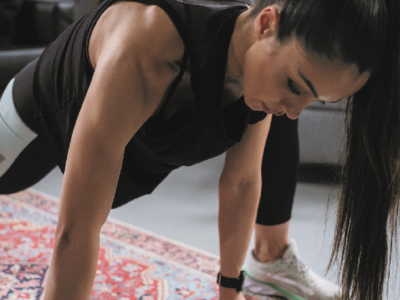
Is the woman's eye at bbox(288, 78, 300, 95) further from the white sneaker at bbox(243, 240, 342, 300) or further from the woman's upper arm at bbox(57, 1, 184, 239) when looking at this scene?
the white sneaker at bbox(243, 240, 342, 300)

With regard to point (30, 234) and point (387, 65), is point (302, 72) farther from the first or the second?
point (30, 234)

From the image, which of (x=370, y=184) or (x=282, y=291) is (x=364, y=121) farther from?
(x=282, y=291)

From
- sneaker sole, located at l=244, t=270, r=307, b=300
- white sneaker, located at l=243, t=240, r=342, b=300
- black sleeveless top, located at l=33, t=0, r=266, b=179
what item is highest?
black sleeveless top, located at l=33, t=0, r=266, b=179

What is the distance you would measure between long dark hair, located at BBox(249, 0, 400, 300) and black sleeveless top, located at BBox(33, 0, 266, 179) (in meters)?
0.08

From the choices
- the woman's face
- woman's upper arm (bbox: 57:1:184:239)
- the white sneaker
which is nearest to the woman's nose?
the woman's face

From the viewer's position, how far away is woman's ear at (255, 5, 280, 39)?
2.11 ft

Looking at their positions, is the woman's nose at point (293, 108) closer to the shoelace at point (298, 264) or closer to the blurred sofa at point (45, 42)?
the shoelace at point (298, 264)

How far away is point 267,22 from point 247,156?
1.37 feet

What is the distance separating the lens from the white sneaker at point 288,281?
120cm

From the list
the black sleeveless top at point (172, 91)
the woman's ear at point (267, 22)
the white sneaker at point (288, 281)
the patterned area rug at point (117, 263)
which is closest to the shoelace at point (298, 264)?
the white sneaker at point (288, 281)

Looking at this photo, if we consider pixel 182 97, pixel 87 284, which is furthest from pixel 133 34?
pixel 87 284

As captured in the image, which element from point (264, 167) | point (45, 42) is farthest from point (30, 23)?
point (264, 167)

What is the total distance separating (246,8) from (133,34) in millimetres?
243

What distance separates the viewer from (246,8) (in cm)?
77
